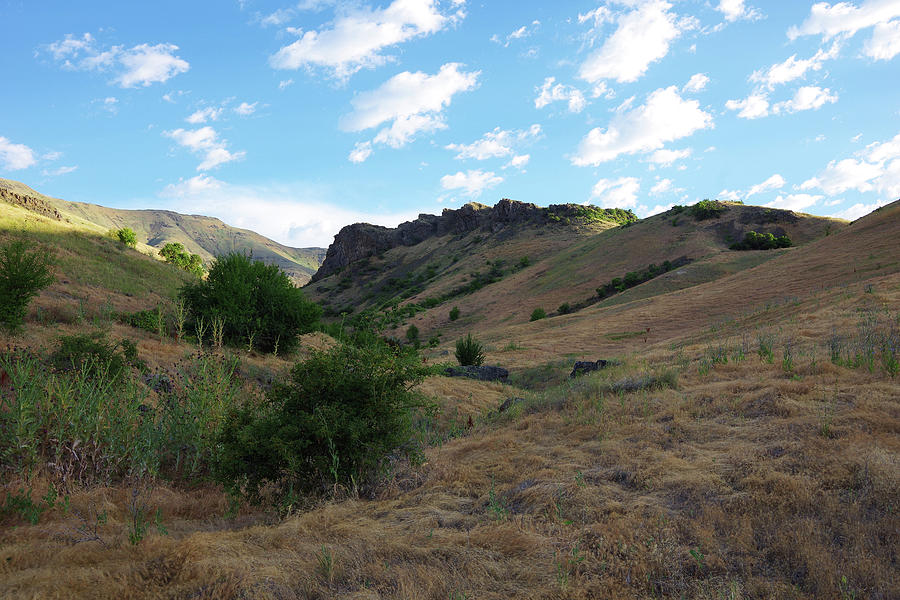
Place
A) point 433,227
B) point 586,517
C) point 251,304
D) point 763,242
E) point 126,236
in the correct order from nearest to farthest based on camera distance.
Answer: point 586,517 → point 251,304 → point 763,242 → point 126,236 → point 433,227

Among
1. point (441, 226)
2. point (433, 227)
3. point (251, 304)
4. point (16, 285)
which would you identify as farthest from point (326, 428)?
point (433, 227)

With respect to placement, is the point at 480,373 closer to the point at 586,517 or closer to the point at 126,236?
the point at 586,517

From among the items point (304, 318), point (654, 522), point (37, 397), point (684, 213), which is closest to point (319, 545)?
point (654, 522)

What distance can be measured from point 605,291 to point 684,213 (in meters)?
23.6

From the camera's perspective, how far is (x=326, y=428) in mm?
5141

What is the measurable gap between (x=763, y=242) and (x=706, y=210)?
40.5 ft

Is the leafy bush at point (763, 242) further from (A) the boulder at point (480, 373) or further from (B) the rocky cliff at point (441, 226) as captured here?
(B) the rocky cliff at point (441, 226)

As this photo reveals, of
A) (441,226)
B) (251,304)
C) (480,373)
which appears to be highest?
(441,226)

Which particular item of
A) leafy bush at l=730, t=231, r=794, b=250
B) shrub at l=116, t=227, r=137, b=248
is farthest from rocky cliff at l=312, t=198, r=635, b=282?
shrub at l=116, t=227, r=137, b=248

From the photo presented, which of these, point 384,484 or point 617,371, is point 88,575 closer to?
point 384,484

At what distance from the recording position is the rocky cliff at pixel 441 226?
287 ft

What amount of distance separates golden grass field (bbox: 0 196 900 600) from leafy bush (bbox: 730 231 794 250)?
42.5 m

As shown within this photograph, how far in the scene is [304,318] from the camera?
18.4m

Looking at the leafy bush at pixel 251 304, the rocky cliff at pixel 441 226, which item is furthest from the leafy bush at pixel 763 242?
the leafy bush at pixel 251 304
